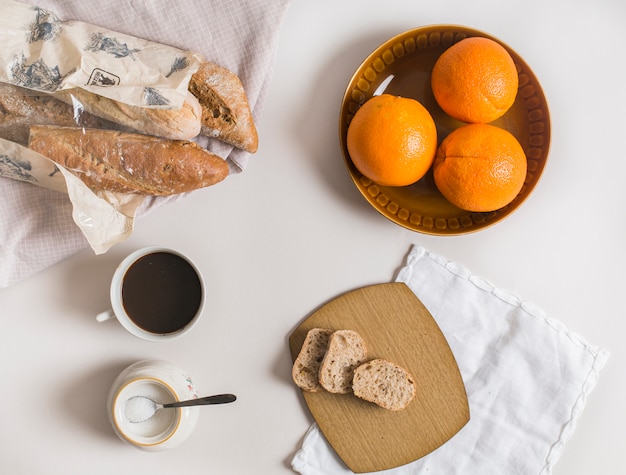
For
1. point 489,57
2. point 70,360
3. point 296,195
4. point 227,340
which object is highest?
point 489,57

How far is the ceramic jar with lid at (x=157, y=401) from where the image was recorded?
35.6 inches

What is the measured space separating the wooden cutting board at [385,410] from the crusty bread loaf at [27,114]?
502 mm

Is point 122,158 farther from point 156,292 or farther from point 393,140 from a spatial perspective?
point 393,140

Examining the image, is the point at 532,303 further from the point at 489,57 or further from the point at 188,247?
the point at 188,247

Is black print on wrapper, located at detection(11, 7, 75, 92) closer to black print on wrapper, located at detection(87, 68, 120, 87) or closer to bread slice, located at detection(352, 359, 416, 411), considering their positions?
black print on wrapper, located at detection(87, 68, 120, 87)

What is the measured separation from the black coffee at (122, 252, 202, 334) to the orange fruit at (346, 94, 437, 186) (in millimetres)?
331

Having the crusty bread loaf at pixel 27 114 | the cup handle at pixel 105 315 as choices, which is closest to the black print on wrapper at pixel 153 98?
the crusty bread loaf at pixel 27 114

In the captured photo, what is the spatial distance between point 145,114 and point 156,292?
280mm

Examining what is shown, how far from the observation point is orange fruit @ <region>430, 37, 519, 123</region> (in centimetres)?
85

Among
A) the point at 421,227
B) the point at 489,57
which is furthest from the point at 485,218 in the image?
the point at 489,57

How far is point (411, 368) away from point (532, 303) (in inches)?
9.5

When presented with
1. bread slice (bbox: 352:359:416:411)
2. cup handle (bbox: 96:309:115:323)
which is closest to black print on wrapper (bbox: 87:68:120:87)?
cup handle (bbox: 96:309:115:323)

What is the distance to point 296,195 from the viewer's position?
100 centimetres

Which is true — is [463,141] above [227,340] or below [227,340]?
above
